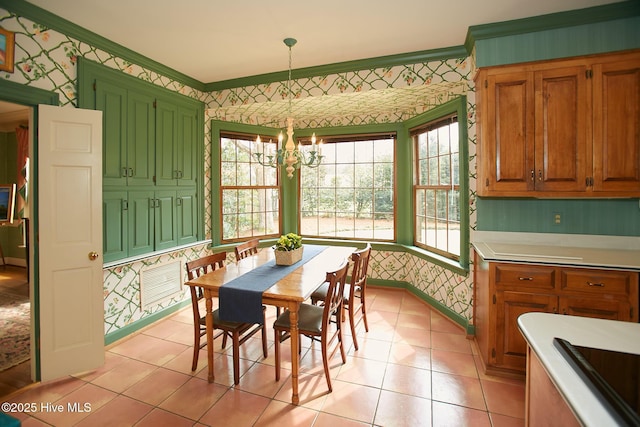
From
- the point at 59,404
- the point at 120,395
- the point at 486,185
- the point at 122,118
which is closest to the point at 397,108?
the point at 486,185

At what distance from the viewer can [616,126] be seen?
2.38 meters

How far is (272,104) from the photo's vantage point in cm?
404

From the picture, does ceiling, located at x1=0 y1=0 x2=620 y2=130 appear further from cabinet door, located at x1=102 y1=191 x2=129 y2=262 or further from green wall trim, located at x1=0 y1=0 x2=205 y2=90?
cabinet door, located at x1=102 y1=191 x2=129 y2=262

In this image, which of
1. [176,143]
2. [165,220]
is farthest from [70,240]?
[176,143]

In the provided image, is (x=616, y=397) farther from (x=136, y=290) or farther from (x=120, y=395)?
(x=136, y=290)

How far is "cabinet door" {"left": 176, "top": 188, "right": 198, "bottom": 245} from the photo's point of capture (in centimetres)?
375

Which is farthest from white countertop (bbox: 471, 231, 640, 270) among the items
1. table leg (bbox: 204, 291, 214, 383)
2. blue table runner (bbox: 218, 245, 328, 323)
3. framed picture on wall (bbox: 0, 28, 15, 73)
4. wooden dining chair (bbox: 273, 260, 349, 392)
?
framed picture on wall (bbox: 0, 28, 15, 73)

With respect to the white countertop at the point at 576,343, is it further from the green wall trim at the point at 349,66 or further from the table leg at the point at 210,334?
the green wall trim at the point at 349,66

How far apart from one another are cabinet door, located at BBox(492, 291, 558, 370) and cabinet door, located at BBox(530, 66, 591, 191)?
0.91 m

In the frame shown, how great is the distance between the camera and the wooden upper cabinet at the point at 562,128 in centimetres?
237

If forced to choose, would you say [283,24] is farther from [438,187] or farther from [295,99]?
[438,187]

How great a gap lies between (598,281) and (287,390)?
2281mm

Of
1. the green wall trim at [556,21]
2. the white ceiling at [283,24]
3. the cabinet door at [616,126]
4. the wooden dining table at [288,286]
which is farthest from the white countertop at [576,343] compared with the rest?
the green wall trim at [556,21]

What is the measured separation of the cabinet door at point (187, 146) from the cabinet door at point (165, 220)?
10.4 inches
